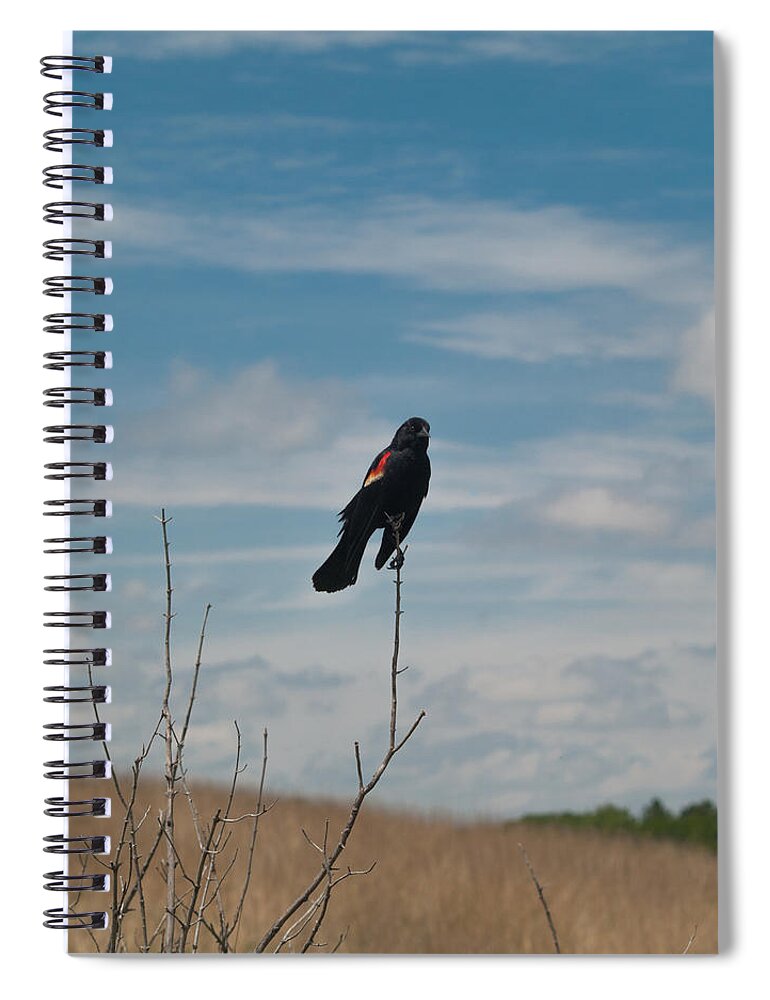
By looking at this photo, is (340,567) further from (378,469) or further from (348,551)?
(378,469)

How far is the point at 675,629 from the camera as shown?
97.9 inches

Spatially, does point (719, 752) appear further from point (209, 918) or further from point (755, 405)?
point (209, 918)

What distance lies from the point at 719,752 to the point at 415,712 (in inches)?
27.3

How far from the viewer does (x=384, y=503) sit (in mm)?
2506

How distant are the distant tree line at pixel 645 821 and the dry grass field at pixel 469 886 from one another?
2cm

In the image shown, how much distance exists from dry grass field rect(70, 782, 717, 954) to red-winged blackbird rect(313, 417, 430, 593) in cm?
53

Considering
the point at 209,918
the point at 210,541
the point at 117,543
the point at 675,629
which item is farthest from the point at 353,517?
the point at 209,918

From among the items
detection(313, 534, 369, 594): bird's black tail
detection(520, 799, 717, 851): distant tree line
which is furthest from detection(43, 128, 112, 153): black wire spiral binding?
detection(520, 799, 717, 851): distant tree line

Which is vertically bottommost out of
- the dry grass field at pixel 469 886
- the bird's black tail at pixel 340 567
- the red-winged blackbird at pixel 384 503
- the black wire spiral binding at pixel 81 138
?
A: the dry grass field at pixel 469 886

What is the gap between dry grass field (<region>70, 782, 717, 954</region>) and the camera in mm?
2451

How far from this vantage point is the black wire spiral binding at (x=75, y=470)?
2.39 meters

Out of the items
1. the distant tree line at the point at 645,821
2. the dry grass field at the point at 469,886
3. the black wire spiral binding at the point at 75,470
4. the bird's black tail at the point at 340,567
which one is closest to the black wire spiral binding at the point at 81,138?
the black wire spiral binding at the point at 75,470

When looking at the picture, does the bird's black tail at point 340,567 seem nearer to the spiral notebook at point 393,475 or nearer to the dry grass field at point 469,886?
the spiral notebook at point 393,475

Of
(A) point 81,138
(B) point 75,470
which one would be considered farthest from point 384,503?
(A) point 81,138
